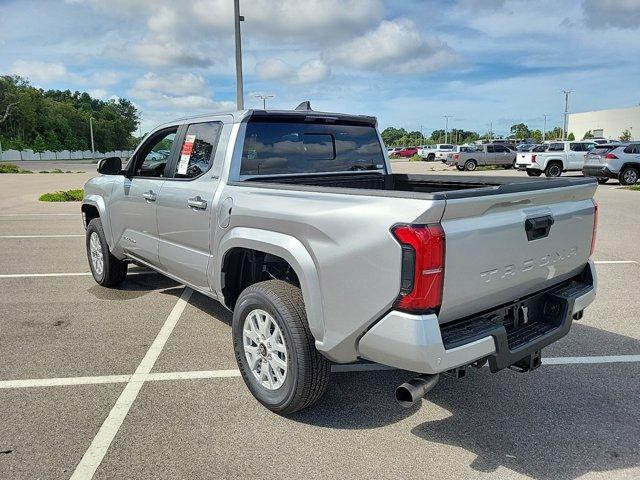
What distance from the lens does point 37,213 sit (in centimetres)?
1387

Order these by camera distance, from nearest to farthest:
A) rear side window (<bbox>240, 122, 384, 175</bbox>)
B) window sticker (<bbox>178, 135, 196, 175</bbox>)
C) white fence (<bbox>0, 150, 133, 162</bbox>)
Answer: rear side window (<bbox>240, 122, 384, 175</bbox>) → window sticker (<bbox>178, 135, 196, 175</bbox>) → white fence (<bbox>0, 150, 133, 162</bbox>)

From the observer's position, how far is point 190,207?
164 inches

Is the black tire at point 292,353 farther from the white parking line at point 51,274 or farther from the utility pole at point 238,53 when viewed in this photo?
the utility pole at point 238,53

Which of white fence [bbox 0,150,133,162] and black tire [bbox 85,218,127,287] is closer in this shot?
black tire [bbox 85,218,127,287]

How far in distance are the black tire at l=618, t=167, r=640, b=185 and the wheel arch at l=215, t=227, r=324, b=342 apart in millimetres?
21723

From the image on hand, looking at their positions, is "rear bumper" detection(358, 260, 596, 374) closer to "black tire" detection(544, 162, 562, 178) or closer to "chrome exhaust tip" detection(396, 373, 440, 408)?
"chrome exhaust tip" detection(396, 373, 440, 408)

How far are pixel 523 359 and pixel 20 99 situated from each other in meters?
98.6

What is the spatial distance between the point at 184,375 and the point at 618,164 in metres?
21.7

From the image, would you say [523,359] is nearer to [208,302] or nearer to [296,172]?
[296,172]

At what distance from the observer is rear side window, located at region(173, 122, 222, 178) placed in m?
4.19

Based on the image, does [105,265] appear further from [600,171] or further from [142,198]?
[600,171]

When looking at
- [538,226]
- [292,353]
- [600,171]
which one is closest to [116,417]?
[292,353]

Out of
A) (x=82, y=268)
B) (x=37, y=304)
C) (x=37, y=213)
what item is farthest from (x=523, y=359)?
(x=37, y=213)

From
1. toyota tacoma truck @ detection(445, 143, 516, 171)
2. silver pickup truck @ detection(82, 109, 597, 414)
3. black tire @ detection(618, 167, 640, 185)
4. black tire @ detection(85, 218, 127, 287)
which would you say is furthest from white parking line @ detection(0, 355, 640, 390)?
toyota tacoma truck @ detection(445, 143, 516, 171)
